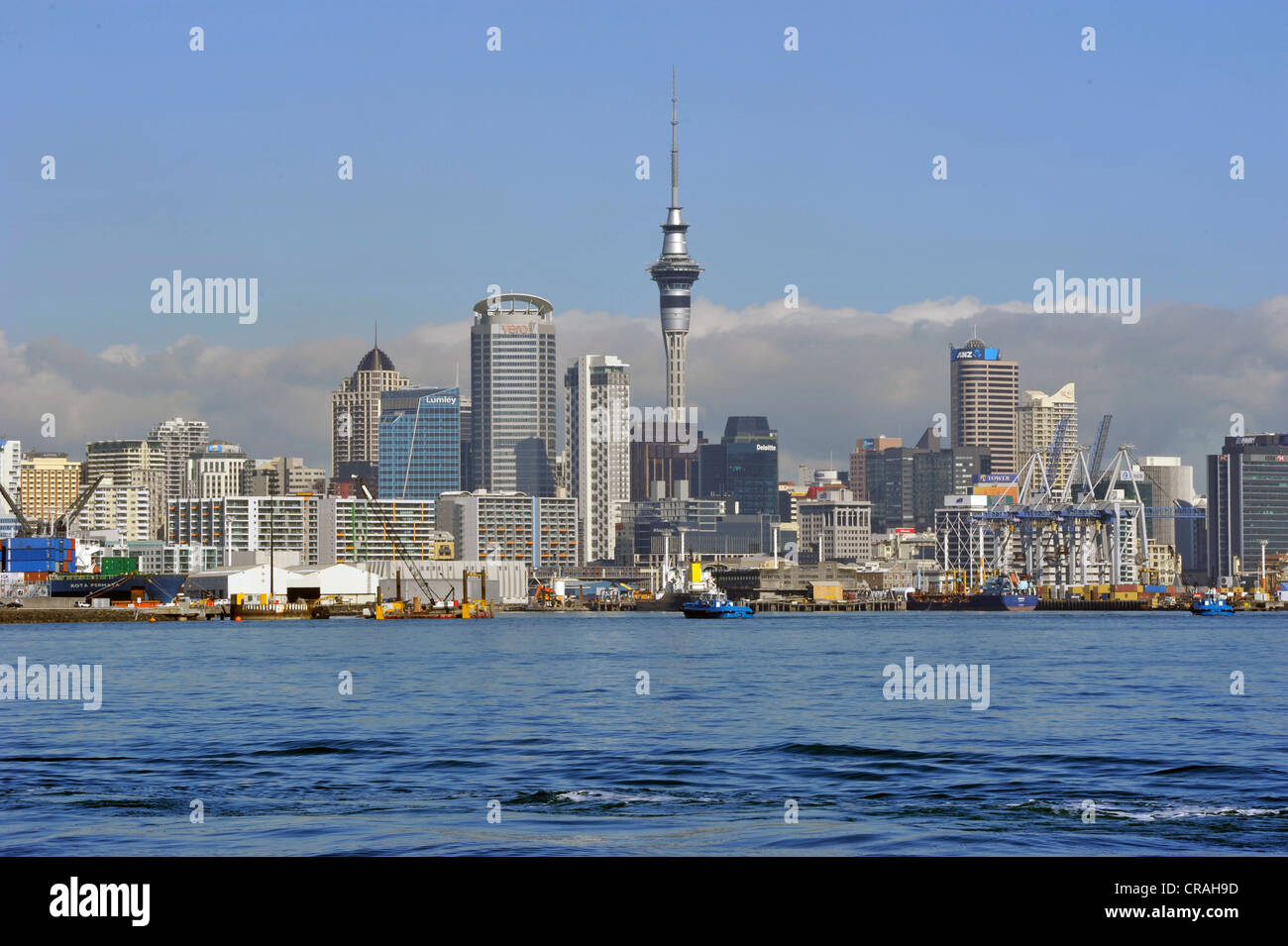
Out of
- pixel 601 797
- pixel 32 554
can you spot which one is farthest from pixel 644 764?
pixel 32 554

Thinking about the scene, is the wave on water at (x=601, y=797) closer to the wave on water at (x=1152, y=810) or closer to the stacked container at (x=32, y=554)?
the wave on water at (x=1152, y=810)

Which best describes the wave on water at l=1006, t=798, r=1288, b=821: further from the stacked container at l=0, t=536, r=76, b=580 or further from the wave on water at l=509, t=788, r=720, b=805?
the stacked container at l=0, t=536, r=76, b=580

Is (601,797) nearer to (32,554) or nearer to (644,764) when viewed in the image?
(644,764)

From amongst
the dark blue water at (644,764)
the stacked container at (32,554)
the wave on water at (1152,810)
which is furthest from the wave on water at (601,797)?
the stacked container at (32,554)

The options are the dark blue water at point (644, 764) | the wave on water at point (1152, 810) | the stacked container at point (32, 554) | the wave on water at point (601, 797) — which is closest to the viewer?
the dark blue water at point (644, 764)

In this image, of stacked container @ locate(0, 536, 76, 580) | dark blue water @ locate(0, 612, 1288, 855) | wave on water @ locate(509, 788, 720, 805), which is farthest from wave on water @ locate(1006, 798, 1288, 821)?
stacked container @ locate(0, 536, 76, 580)
